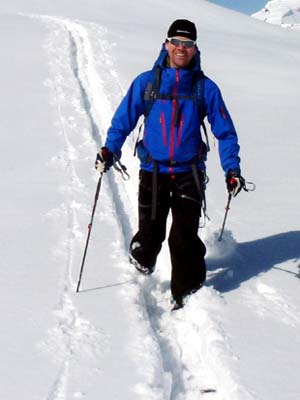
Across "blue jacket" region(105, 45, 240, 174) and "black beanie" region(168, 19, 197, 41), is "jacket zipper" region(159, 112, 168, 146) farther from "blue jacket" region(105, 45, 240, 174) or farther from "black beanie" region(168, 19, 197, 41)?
"black beanie" region(168, 19, 197, 41)

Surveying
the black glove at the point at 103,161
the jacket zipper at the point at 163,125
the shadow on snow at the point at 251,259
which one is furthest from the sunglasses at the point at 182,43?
the shadow on snow at the point at 251,259

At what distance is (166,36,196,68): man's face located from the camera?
13.7ft

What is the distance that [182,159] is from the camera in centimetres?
Result: 444

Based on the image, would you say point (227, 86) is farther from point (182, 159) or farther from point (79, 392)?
point (79, 392)

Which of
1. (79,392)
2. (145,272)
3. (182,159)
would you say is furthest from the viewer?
(145,272)

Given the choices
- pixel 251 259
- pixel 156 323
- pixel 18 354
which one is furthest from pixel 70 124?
pixel 18 354

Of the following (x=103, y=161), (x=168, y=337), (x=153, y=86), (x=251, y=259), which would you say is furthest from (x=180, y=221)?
(x=251, y=259)

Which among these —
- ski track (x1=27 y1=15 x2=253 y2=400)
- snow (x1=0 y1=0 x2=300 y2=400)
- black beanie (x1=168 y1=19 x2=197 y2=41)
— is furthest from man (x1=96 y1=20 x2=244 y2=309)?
snow (x1=0 y1=0 x2=300 y2=400)

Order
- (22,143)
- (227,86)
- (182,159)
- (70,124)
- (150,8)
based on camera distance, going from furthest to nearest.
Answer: (150,8) < (227,86) < (70,124) < (22,143) < (182,159)

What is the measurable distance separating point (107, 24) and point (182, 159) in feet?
57.3

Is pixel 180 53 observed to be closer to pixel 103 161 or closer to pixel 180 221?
pixel 103 161

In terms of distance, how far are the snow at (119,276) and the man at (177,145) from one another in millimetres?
359

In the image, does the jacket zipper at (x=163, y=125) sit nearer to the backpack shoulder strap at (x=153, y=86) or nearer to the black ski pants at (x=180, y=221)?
the backpack shoulder strap at (x=153, y=86)

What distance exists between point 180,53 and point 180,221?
3.96 feet
